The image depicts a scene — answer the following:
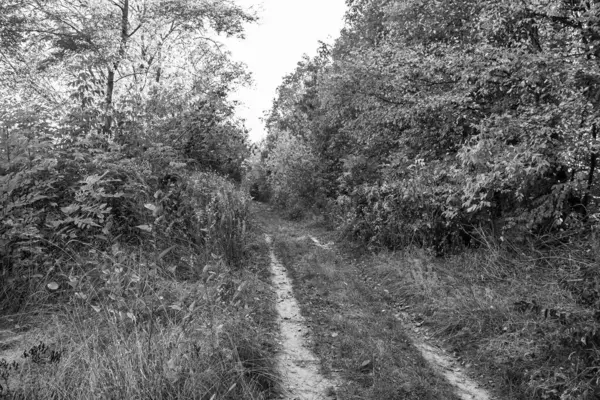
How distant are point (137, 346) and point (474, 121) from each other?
22.9 ft

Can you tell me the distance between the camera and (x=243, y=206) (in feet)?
35.5

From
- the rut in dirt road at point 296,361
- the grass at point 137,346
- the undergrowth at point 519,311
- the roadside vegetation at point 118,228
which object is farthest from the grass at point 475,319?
the grass at point 137,346

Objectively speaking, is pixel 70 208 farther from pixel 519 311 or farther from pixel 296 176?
pixel 296 176

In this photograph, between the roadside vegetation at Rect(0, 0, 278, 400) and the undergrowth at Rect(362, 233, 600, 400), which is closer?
the roadside vegetation at Rect(0, 0, 278, 400)

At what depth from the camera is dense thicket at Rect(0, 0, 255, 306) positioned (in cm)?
512

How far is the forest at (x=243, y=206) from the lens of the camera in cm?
390

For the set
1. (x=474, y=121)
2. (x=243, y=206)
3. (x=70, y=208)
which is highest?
(x=474, y=121)

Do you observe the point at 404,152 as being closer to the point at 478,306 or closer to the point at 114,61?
the point at 478,306

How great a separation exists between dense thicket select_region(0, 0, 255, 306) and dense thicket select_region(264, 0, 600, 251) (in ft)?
12.0

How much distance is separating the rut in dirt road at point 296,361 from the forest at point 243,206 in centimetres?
18

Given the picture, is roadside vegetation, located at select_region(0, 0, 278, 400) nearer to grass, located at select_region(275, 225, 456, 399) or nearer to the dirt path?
the dirt path

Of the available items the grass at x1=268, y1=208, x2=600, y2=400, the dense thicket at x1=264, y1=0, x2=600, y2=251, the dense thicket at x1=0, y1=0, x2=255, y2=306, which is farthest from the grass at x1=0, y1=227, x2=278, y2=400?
the dense thicket at x1=264, y1=0, x2=600, y2=251

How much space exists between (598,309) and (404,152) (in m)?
6.65

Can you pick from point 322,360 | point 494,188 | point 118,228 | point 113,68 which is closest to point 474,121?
point 494,188
